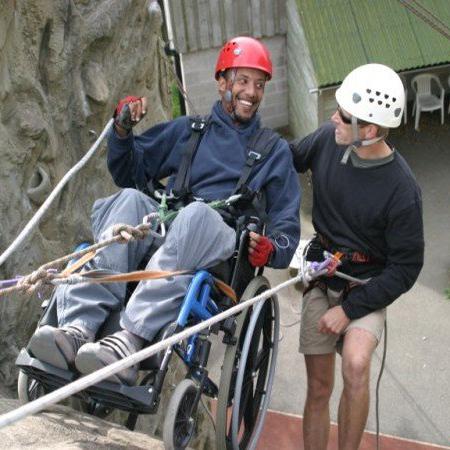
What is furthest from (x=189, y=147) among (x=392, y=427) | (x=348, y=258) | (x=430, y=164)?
(x=430, y=164)

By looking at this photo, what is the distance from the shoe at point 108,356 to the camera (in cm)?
264

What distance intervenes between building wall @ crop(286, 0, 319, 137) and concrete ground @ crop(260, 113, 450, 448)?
2106 mm

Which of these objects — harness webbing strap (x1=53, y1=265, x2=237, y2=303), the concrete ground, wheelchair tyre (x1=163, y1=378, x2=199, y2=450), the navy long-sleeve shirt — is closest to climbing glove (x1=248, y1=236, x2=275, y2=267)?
harness webbing strap (x1=53, y1=265, x2=237, y2=303)

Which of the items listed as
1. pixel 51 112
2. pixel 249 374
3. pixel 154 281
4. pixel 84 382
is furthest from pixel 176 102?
pixel 84 382

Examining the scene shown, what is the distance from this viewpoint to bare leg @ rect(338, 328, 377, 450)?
11.7 ft

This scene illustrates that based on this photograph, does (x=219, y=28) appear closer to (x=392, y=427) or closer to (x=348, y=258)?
(x=392, y=427)

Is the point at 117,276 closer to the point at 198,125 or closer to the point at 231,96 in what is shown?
the point at 198,125

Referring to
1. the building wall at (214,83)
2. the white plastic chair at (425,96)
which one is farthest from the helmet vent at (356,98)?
the white plastic chair at (425,96)

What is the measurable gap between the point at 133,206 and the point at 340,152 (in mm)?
1261

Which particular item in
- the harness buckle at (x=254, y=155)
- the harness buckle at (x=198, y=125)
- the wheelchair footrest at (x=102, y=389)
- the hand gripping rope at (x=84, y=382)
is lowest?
the wheelchair footrest at (x=102, y=389)

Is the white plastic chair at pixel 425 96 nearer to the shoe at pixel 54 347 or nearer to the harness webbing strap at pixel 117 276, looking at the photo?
the harness webbing strap at pixel 117 276

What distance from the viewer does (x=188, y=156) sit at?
3.59m

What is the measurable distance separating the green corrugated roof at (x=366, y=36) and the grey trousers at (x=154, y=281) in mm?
7264

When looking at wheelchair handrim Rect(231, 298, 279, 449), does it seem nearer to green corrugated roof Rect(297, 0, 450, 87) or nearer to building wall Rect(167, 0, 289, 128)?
green corrugated roof Rect(297, 0, 450, 87)
